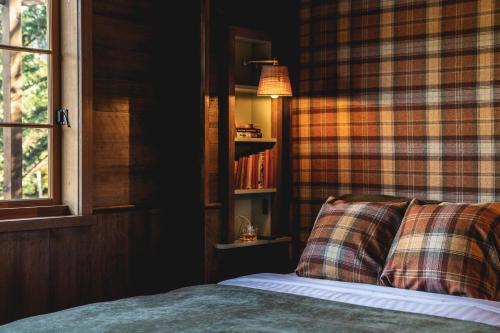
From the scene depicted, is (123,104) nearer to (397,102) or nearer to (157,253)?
(157,253)

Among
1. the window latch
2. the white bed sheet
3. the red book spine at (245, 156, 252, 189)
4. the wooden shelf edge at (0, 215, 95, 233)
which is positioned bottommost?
the white bed sheet

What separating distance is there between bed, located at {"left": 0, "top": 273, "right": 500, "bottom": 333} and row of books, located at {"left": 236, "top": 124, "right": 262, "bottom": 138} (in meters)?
1.27

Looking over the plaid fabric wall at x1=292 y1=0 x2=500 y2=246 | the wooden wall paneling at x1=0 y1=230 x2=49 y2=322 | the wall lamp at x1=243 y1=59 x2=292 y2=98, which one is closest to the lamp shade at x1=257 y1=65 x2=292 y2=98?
the wall lamp at x1=243 y1=59 x2=292 y2=98

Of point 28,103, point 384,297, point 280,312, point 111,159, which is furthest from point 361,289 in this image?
point 28,103

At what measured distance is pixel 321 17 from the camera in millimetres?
4406

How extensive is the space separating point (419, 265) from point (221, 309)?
1025 mm

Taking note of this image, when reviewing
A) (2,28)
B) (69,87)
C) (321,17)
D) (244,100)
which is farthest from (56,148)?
(321,17)

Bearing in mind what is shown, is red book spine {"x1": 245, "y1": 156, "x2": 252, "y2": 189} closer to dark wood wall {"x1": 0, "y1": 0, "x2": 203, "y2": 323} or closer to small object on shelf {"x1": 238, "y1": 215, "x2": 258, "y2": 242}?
small object on shelf {"x1": 238, "y1": 215, "x2": 258, "y2": 242}

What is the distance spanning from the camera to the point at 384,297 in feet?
9.68

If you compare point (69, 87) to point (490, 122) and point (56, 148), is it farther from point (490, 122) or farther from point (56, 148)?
point (490, 122)

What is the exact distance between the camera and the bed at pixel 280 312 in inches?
93.5

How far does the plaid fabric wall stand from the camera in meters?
3.72

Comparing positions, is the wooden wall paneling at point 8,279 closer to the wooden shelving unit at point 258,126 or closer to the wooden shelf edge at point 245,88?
the wooden shelving unit at point 258,126

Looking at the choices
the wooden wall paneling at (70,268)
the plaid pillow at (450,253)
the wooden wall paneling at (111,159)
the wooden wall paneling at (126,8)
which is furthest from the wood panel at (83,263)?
the plaid pillow at (450,253)
